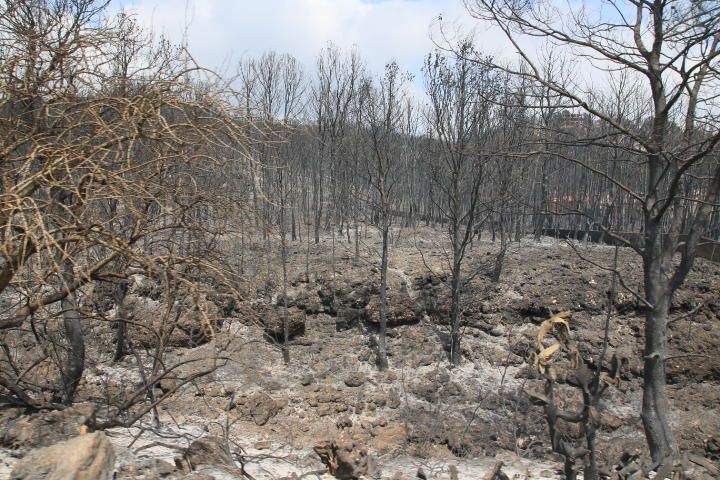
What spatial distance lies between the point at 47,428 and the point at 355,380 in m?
7.44

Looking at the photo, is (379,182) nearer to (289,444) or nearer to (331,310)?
(331,310)

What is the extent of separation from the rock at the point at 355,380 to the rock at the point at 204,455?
269 inches

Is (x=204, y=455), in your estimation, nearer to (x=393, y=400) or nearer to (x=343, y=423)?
(x=343, y=423)

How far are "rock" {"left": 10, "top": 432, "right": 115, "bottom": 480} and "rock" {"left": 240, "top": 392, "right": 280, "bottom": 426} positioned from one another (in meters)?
6.53

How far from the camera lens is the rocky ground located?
8289 mm

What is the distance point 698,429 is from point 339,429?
259 inches

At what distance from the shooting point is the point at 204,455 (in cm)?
429

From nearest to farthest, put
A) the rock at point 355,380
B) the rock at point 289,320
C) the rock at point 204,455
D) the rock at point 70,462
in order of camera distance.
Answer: the rock at point 70,462, the rock at point 204,455, the rock at point 355,380, the rock at point 289,320

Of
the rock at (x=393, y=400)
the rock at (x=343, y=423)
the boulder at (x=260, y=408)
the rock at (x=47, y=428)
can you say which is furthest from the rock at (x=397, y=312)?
the rock at (x=47, y=428)

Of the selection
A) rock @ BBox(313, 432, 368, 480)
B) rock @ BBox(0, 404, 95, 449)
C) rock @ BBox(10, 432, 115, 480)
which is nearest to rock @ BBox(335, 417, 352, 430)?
rock @ BBox(313, 432, 368, 480)

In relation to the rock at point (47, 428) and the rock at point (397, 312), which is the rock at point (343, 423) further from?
the rock at point (47, 428)

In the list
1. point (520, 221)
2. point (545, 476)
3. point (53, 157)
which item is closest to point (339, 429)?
point (545, 476)

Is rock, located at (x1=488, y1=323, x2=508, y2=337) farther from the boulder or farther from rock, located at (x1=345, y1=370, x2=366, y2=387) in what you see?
the boulder

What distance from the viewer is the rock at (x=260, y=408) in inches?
380
